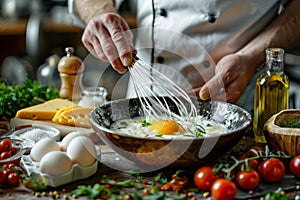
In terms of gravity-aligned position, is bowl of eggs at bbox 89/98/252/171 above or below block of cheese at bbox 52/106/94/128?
above

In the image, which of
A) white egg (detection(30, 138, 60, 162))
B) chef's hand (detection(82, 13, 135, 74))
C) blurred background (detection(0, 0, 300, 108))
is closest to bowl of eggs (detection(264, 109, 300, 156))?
chef's hand (detection(82, 13, 135, 74))

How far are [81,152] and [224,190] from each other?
36cm

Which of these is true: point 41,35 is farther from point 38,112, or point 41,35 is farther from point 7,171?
point 7,171

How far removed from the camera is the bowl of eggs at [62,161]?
1328 mm

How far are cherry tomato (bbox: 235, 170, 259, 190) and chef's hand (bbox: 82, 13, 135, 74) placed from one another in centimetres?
46

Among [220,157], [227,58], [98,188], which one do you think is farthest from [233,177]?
[227,58]

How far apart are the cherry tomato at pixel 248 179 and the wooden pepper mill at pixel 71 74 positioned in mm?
916

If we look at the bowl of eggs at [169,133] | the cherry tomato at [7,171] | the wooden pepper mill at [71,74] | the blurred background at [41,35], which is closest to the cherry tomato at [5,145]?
the cherry tomato at [7,171]

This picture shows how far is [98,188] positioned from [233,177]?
0.30m

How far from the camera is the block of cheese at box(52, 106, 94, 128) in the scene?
176 cm

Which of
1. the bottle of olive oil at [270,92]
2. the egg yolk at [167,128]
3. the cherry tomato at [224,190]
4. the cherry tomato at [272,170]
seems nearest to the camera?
the cherry tomato at [224,190]

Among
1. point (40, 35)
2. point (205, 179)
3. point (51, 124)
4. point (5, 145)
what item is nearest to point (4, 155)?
point (5, 145)

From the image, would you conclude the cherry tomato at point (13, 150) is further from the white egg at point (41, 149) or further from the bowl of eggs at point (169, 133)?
the bowl of eggs at point (169, 133)

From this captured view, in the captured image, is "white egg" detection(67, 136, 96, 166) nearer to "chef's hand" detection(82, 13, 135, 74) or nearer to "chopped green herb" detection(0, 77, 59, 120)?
"chef's hand" detection(82, 13, 135, 74)
